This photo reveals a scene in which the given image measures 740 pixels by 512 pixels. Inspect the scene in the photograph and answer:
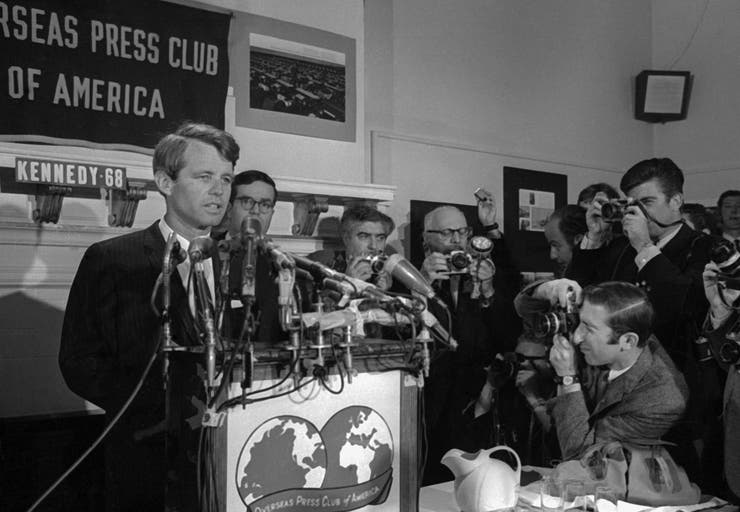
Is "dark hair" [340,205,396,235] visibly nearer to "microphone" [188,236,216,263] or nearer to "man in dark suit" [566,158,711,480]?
"man in dark suit" [566,158,711,480]

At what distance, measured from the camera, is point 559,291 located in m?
2.63

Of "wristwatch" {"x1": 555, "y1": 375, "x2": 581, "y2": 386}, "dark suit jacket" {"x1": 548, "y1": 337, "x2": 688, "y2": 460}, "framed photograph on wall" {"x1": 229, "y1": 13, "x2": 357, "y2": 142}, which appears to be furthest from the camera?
"framed photograph on wall" {"x1": 229, "y1": 13, "x2": 357, "y2": 142}

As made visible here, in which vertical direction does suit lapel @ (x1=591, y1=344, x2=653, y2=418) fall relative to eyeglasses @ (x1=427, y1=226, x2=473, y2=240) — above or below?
below

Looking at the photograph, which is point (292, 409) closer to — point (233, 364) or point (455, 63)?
point (233, 364)

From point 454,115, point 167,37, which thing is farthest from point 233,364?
point 454,115

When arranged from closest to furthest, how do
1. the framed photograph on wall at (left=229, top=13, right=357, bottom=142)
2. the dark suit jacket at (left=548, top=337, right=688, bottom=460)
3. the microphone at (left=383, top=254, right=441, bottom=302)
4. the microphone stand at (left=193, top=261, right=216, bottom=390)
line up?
the microphone stand at (left=193, top=261, right=216, bottom=390), the microphone at (left=383, top=254, right=441, bottom=302), the dark suit jacket at (left=548, top=337, right=688, bottom=460), the framed photograph on wall at (left=229, top=13, right=357, bottom=142)

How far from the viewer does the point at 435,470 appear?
339cm

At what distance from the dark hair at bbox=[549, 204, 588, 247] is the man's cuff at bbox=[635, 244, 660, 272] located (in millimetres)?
700

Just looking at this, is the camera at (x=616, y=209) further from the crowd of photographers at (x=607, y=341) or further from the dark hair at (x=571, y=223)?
the dark hair at (x=571, y=223)

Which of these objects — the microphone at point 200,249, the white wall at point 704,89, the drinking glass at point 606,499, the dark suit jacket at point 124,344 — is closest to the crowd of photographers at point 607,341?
the drinking glass at point 606,499

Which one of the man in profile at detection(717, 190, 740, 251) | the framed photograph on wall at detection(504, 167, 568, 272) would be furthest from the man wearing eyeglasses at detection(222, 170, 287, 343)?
the man in profile at detection(717, 190, 740, 251)

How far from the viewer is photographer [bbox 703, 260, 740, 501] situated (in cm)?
239

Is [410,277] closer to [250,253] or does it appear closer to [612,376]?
[250,253]

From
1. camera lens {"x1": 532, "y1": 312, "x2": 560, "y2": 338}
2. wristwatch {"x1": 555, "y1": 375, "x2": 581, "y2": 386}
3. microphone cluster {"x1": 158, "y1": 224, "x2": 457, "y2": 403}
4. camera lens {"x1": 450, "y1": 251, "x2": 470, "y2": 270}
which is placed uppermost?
camera lens {"x1": 450, "y1": 251, "x2": 470, "y2": 270}
